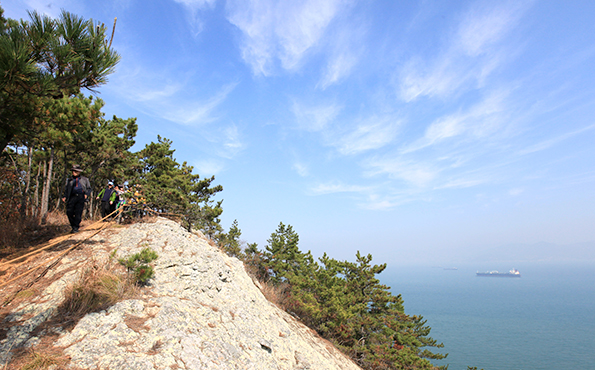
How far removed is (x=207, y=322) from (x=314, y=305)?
14229 mm

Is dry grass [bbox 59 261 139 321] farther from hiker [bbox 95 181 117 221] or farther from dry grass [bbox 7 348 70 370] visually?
hiker [bbox 95 181 117 221]

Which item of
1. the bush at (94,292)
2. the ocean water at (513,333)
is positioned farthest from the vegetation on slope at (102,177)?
the ocean water at (513,333)

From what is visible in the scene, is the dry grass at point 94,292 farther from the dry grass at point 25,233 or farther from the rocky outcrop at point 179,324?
the dry grass at point 25,233

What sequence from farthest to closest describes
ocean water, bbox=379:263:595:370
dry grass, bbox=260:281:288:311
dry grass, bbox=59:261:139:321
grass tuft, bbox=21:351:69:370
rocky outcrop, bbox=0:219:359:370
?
ocean water, bbox=379:263:595:370
dry grass, bbox=260:281:288:311
dry grass, bbox=59:261:139:321
rocky outcrop, bbox=0:219:359:370
grass tuft, bbox=21:351:69:370

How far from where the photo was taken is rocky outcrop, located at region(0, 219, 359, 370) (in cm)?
454

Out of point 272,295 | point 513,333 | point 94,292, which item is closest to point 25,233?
point 94,292

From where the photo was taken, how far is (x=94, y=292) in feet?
17.9

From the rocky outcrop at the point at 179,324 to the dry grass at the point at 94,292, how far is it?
218 millimetres

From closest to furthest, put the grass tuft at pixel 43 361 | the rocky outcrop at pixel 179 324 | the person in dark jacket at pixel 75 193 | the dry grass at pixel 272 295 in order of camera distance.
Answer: the grass tuft at pixel 43 361 → the rocky outcrop at pixel 179 324 → the person in dark jacket at pixel 75 193 → the dry grass at pixel 272 295

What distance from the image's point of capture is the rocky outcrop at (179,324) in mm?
4535

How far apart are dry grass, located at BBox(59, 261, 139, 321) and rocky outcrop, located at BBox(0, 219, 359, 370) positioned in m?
0.22

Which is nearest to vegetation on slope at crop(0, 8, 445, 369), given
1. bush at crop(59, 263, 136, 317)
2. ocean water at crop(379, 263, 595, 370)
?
bush at crop(59, 263, 136, 317)

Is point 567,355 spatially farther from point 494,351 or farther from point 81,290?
point 81,290

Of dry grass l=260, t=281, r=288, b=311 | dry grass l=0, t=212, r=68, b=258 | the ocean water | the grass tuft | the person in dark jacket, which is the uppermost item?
the person in dark jacket
